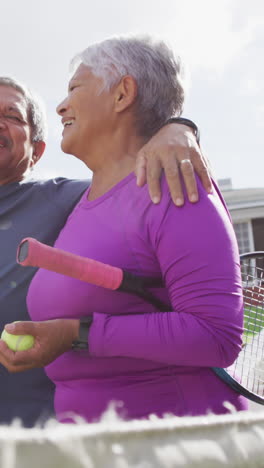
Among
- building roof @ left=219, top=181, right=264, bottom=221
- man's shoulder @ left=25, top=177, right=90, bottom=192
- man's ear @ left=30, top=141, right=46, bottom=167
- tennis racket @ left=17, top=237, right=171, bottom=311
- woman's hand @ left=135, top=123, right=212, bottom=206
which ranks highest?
man's ear @ left=30, top=141, right=46, bottom=167

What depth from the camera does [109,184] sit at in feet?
7.03

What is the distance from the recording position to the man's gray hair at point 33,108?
3.55 metres

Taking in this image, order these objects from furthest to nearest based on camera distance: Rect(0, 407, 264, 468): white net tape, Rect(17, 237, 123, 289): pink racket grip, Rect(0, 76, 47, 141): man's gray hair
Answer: Rect(0, 76, 47, 141): man's gray hair < Rect(17, 237, 123, 289): pink racket grip < Rect(0, 407, 264, 468): white net tape

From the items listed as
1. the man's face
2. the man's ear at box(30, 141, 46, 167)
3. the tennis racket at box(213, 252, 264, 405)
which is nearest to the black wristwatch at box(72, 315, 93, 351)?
the tennis racket at box(213, 252, 264, 405)

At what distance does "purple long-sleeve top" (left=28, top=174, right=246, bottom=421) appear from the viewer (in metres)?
1.60

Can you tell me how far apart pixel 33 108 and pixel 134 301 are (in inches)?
87.7

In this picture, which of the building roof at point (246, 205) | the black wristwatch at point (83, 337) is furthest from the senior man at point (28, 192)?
the building roof at point (246, 205)

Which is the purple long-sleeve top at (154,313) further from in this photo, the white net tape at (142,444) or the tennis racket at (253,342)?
the tennis racket at (253,342)

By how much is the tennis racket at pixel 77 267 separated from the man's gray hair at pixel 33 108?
2171 millimetres

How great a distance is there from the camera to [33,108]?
3.58m

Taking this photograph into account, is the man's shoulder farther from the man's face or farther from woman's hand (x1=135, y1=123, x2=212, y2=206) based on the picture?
woman's hand (x1=135, y1=123, x2=212, y2=206)

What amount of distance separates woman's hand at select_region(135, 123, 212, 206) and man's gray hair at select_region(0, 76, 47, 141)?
5.61 ft

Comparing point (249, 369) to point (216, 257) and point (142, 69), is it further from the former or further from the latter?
point (142, 69)

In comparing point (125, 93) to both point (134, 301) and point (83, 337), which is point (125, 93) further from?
point (83, 337)
